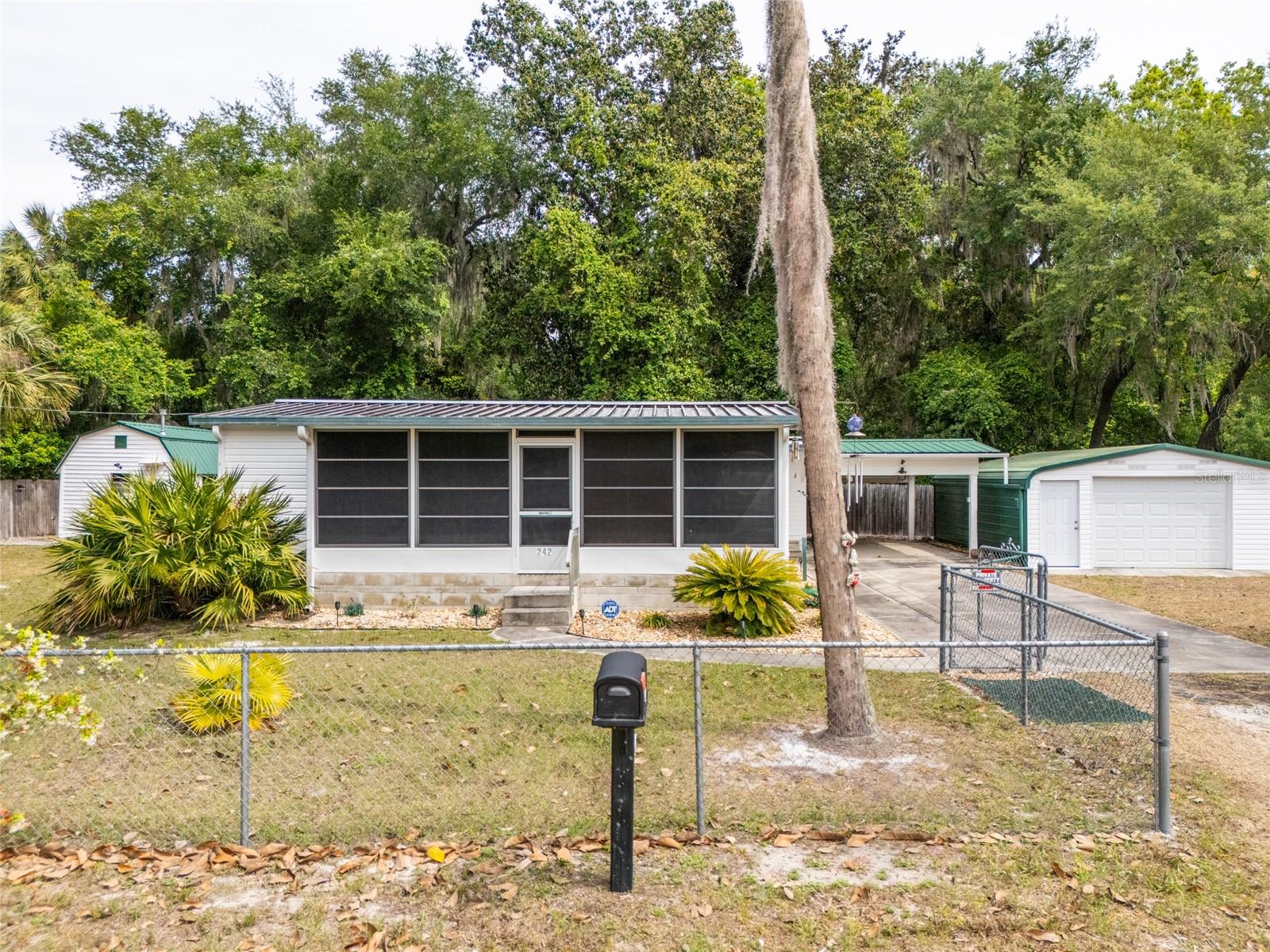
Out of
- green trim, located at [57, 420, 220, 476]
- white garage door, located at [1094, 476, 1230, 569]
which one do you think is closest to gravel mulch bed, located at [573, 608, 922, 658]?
white garage door, located at [1094, 476, 1230, 569]

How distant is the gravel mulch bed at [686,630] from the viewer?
31.7 ft

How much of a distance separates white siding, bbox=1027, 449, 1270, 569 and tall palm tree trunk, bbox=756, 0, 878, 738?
12.8 m

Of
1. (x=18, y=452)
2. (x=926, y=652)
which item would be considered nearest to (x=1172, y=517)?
(x=926, y=652)

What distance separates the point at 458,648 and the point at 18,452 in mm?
25382

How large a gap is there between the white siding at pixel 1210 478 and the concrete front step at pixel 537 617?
37.0ft

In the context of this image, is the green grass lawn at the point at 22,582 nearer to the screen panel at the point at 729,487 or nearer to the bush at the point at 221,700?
the bush at the point at 221,700

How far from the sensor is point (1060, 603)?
12.3 m

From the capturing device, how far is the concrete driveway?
863 centimetres

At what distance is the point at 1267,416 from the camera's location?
27.5 meters

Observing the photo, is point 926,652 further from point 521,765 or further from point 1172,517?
point 1172,517

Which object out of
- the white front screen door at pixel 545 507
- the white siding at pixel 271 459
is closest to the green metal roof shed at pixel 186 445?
the white siding at pixel 271 459

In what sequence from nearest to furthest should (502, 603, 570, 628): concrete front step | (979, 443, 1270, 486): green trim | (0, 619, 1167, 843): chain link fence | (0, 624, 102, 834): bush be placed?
(0, 624, 102, 834): bush < (0, 619, 1167, 843): chain link fence < (502, 603, 570, 628): concrete front step < (979, 443, 1270, 486): green trim

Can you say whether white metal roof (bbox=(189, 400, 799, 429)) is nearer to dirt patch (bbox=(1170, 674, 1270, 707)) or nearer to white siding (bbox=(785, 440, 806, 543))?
white siding (bbox=(785, 440, 806, 543))

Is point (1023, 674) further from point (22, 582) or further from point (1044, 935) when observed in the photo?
point (22, 582)
